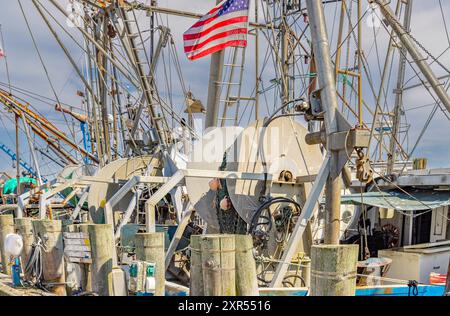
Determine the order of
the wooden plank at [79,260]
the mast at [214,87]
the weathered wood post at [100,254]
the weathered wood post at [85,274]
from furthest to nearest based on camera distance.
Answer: the mast at [214,87] < the weathered wood post at [85,274] < the wooden plank at [79,260] < the weathered wood post at [100,254]

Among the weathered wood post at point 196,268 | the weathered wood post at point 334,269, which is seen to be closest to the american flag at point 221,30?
the weathered wood post at point 196,268

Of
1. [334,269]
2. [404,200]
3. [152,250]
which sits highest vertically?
[404,200]

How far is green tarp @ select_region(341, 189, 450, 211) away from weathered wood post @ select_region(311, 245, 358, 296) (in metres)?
4.39

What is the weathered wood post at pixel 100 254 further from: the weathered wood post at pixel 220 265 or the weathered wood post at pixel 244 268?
the weathered wood post at pixel 244 268

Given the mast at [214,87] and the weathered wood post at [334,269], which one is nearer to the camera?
the weathered wood post at [334,269]

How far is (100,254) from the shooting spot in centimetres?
777

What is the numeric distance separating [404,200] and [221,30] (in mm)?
5467

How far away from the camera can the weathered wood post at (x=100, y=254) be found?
7.68 m

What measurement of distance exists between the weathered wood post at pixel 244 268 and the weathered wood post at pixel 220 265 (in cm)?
12

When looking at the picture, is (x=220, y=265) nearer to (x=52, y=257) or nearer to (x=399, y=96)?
(x=52, y=257)

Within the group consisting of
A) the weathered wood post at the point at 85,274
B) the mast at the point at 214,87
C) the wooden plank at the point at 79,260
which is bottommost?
the weathered wood post at the point at 85,274

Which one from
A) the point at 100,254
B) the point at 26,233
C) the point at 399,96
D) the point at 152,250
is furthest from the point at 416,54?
the point at 26,233

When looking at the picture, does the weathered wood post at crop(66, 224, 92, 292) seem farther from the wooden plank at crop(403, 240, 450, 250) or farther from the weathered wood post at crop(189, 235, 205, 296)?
the wooden plank at crop(403, 240, 450, 250)
